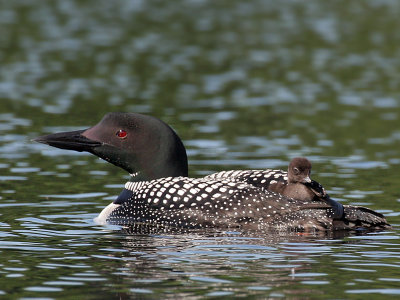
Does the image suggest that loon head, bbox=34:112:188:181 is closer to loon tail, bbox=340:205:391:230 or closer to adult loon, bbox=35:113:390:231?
adult loon, bbox=35:113:390:231

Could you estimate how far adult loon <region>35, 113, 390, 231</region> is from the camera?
8.13 metres

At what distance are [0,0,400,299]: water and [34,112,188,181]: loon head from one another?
0.62 meters

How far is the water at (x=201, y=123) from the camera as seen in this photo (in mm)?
6789

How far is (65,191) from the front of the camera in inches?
407

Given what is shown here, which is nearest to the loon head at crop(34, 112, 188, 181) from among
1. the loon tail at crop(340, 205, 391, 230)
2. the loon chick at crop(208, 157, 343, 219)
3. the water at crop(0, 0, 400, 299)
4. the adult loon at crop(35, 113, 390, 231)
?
the adult loon at crop(35, 113, 390, 231)

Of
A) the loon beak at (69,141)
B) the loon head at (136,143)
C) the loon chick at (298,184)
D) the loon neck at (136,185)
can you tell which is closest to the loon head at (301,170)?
the loon chick at (298,184)


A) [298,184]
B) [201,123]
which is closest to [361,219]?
[298,184]

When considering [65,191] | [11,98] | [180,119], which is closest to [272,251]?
[65,191]

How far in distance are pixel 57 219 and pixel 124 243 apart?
120 cm

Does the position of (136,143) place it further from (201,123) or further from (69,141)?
(201,123)

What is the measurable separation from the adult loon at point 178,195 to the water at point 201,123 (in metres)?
0.20

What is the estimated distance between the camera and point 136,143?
9.14 meters

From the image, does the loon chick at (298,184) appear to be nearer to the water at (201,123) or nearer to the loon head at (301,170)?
the loon head at (301,170)

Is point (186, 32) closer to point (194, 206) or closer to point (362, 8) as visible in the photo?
point (362, 8)
